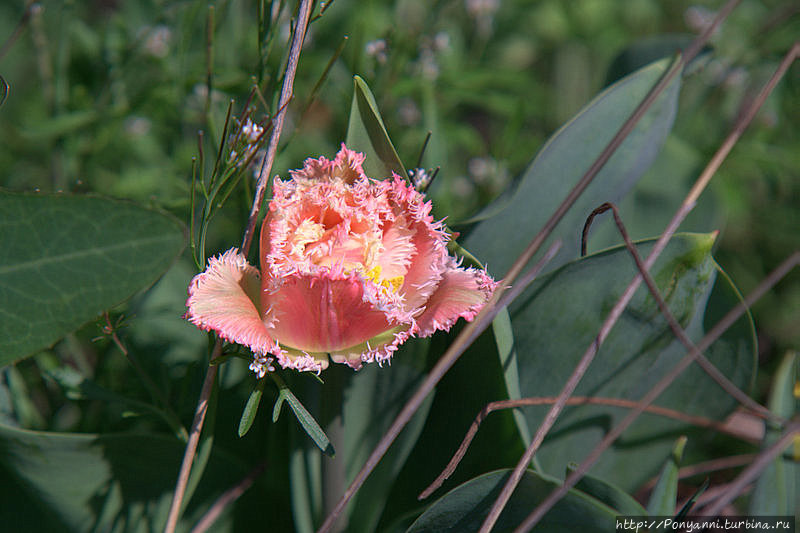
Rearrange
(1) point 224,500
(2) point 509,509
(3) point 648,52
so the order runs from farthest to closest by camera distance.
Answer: (3) point 648,52
(1) point 224,500
(2) point 509,509

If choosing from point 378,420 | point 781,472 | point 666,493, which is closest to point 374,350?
point 378,420

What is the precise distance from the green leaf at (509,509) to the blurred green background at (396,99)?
0.31m

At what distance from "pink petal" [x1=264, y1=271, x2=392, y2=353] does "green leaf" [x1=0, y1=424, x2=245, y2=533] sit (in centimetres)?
21

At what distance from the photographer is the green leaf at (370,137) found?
521mm

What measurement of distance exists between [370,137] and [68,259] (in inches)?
9.9

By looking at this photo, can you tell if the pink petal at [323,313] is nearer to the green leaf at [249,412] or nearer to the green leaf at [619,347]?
the green leaf at [249,412]

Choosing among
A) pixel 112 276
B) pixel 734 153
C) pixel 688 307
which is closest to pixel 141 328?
pixel 112 276

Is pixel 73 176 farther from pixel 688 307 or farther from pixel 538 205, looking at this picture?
pixel 688 307

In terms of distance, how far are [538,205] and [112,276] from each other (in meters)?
0.41

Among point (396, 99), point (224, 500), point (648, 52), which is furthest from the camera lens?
point (396, 99)

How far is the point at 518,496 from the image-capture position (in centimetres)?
54

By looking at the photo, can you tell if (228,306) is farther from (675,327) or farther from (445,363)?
(675,327)

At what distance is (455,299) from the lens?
49 centimetres

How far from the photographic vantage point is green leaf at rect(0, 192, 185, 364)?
47cm
